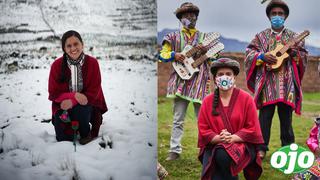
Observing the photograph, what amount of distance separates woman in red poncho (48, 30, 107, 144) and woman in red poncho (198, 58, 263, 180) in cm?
58

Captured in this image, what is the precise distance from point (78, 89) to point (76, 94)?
29mm

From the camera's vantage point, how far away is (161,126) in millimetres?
5438

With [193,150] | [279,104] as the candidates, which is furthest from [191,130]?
[279,104]

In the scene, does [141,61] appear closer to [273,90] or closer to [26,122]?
[26,122]

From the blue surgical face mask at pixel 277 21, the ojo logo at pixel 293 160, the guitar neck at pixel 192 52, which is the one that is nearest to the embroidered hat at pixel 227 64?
the ojo logo at pixel 293 160

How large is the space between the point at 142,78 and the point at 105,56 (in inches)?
8.6

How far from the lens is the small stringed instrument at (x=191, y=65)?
13.5 feet

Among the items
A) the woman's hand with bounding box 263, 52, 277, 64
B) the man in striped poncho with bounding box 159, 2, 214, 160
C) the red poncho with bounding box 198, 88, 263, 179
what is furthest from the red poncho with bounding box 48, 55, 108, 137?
the woman's hand with bounding box 263, 52, 277, 64

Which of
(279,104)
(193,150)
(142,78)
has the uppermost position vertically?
(142,78)

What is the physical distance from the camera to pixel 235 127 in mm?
3135

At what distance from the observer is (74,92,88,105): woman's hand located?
119 inches

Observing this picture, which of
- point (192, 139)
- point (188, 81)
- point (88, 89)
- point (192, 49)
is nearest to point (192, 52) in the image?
point (192, 49)

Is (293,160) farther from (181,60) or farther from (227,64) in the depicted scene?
(181,60)

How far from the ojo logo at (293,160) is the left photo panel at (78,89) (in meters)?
0.83
